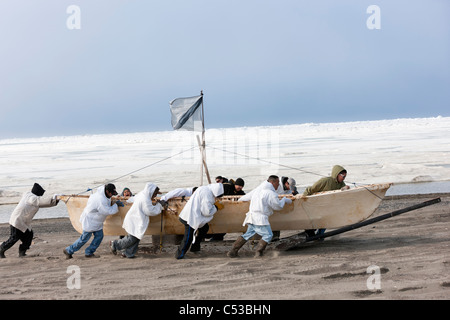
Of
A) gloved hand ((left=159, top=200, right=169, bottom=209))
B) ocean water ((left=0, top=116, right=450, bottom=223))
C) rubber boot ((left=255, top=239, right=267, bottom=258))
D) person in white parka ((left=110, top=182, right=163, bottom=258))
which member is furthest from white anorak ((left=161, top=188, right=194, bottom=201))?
ocean water ((left=0, top=116, right=450, bottom=223))

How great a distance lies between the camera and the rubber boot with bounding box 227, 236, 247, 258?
8.17 meters

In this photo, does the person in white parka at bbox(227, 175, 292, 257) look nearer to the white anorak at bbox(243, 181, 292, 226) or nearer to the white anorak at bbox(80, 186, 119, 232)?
the white anorak at bbox(243, 181, 292, 226)

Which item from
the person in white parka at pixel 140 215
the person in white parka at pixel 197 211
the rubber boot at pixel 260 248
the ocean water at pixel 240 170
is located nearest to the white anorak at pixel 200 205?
the person in white parka at pixel 197 211

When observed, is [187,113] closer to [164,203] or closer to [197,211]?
[164,203]

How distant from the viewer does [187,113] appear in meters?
10.3

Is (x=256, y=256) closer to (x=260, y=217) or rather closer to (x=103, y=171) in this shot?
Answer: (x=260, y=217)

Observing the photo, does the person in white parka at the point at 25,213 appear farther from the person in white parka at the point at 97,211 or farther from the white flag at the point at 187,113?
the white flag at the point at 187,113

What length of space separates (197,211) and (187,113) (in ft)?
9.12

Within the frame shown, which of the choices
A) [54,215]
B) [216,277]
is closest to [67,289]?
[216,277]

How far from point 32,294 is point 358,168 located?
15671 mm

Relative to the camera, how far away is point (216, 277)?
6.88m

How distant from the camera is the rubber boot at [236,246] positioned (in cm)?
817

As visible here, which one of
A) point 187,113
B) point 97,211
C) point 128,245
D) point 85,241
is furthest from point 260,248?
point 187,113

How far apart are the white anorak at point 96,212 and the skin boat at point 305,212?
2.58 feet
